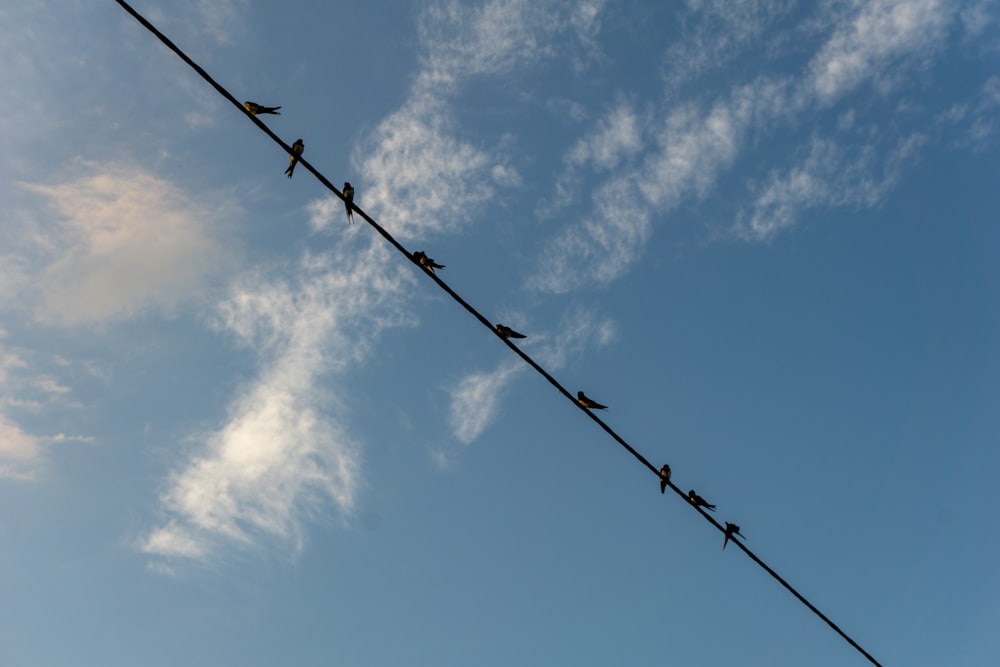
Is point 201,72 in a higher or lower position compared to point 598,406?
lower

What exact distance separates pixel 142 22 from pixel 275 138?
1937mm

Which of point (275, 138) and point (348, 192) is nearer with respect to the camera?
point (275, 138)

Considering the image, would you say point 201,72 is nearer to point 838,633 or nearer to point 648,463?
point 648,463

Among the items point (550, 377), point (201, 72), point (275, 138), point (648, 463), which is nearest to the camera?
point (201, 72)

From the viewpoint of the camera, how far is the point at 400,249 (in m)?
9.75

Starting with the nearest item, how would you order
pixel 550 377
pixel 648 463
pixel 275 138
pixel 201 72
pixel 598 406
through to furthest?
1. pixel 201 72
2. pixel 275 138
3. pixel 550 377
4. pixel 648 463
5. pixel 598 406

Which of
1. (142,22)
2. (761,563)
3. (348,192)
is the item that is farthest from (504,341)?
(348,192)

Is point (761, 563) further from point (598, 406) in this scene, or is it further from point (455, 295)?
point (598, 406)

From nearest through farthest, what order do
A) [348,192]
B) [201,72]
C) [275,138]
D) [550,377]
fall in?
[201,72] < [275,138] < [550,377] < [348,192]

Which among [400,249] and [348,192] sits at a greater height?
[348,192]

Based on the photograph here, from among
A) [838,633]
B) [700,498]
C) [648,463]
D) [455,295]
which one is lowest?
[838,633]

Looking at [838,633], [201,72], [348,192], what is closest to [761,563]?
[838,633]

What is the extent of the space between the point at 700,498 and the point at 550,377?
10.3 meters

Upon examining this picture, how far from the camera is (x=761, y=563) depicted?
10664 mm
